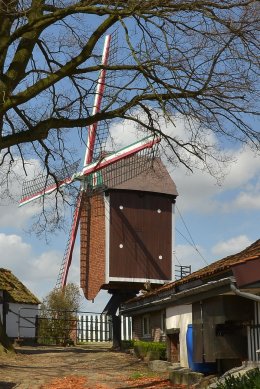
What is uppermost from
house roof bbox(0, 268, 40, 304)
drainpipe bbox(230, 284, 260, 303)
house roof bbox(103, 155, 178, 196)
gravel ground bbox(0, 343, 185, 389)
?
house roof bbox(103, 155, 178, 196)

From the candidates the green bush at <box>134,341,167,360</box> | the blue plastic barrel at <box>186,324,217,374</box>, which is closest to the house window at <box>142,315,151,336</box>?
the green bush at <box>134,341,167,360</box>

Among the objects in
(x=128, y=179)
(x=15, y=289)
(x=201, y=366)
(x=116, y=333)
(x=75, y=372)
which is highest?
(x=128, y=179)

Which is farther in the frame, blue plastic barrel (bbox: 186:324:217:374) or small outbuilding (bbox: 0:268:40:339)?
small outbuilding (bbox: 0:268:40:339)

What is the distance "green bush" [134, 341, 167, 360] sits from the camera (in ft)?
82.4

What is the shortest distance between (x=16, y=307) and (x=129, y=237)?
7670mm

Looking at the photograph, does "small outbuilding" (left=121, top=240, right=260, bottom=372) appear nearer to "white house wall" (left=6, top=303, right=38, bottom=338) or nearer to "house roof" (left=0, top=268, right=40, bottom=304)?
"house roof" (left=0, top=268, right=40, bottom=304)

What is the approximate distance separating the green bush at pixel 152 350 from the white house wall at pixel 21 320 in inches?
Answer: 525

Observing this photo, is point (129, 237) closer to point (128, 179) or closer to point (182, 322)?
point (128, 179)

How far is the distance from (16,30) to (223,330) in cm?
833

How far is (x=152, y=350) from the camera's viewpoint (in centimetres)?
2573

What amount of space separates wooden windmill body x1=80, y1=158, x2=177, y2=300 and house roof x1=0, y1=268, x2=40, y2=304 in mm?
3523

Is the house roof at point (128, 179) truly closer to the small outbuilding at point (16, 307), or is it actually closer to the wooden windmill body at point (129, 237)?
the wooden windmill body at point (129, 237)

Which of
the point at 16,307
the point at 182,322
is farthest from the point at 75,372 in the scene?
the point at 16,307

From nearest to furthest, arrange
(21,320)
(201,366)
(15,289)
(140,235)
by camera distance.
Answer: (201,366)
(140,235)
(21,320)
(15,289)
